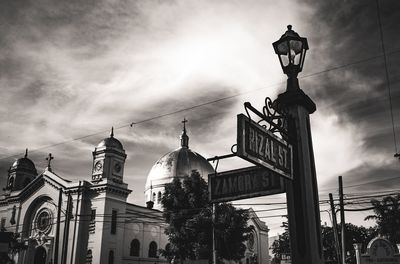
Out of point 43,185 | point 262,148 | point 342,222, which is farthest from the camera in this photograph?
point 43,185

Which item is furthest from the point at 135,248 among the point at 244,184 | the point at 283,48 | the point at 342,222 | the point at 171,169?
the point at 283,48

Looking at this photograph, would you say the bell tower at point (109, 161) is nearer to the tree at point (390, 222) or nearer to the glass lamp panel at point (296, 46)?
the tree at point (390, 222)

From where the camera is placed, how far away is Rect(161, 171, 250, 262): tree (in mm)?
29281

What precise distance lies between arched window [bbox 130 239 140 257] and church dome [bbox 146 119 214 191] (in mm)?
13545

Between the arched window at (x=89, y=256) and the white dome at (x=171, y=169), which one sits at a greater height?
Answer: the white dome at (x=171, y=169)

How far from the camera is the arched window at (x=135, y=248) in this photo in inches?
1670

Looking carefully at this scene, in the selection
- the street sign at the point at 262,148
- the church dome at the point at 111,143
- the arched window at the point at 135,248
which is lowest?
the arched window at the point at 135,248

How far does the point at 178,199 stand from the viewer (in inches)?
1249

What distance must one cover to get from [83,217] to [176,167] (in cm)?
1936

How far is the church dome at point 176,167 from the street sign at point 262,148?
1993 inches

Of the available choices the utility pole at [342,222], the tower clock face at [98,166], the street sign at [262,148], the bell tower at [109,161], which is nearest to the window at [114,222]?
the bell tower at [109,161]

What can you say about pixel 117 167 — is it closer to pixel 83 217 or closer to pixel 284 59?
pixel 83 217

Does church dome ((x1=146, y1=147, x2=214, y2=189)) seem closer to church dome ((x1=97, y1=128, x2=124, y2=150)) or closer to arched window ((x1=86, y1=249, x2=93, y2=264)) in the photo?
church dome ((x1=97, y1=128, x2=124, y2=150))

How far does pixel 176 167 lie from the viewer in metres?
56.9
